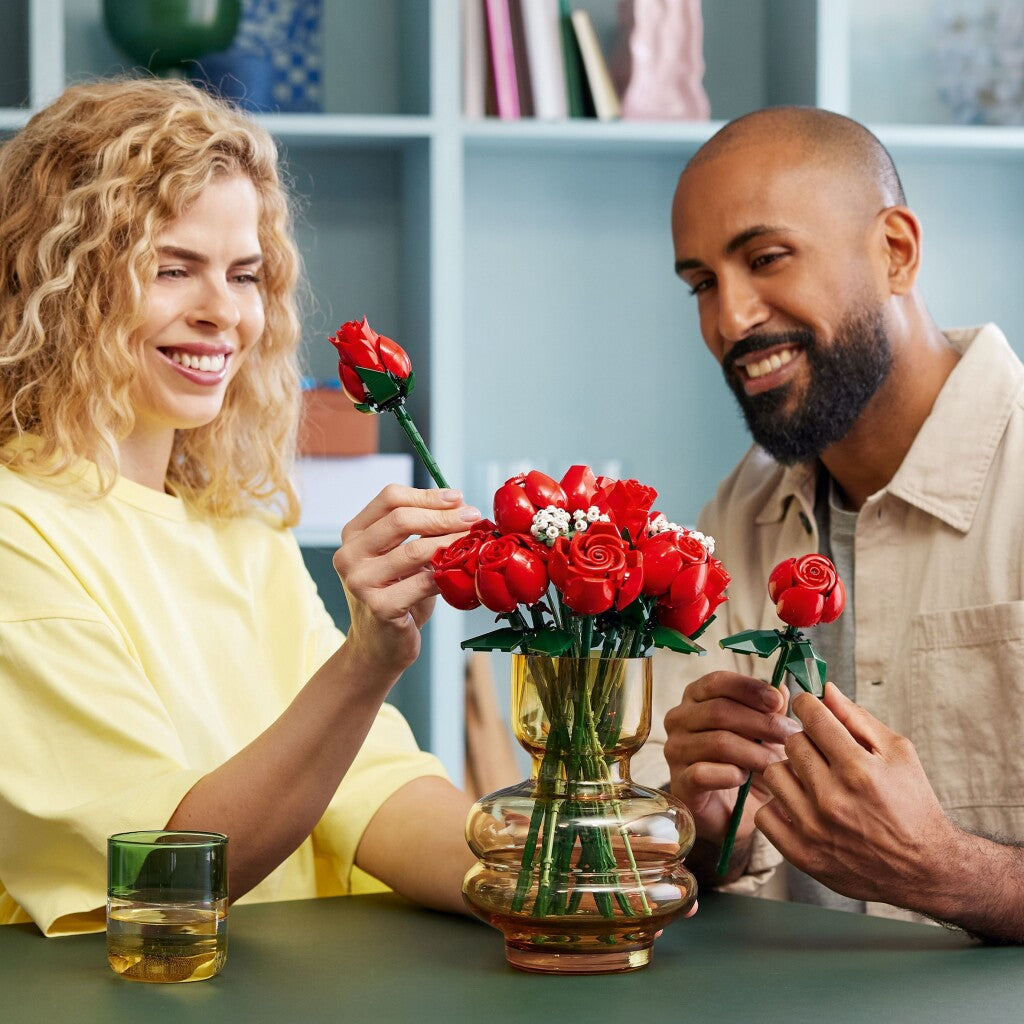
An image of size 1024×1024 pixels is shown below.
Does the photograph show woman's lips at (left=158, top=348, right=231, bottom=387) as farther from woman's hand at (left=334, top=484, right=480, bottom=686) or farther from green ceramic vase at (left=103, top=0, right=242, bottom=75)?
green ceramic vase at (left=103, top=0, right=242, bottom=75)

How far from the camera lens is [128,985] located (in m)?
1.02

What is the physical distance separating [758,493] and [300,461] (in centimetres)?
86

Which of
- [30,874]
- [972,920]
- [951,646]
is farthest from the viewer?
[951,646]

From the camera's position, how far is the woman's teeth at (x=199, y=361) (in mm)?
1564

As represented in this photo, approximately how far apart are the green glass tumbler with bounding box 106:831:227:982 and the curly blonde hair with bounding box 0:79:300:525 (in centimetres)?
56

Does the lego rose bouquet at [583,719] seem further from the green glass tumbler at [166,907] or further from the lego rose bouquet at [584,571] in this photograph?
the green glass tumbler at [166,907]

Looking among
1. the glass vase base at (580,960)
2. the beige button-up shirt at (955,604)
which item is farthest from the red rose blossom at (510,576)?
the beige button-up shirt at (955,604)

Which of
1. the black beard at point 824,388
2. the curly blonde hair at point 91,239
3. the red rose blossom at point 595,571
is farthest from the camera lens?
the black beard at point 824,388

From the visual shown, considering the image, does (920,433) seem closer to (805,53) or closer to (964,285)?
(805,53)

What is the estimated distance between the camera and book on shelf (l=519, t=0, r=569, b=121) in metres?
2.59

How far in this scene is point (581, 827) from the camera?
98 cm

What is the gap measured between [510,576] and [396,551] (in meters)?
0.20

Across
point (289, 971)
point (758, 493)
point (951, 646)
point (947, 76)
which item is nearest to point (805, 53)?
point (947, 76)

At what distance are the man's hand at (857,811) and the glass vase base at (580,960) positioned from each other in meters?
0.21
